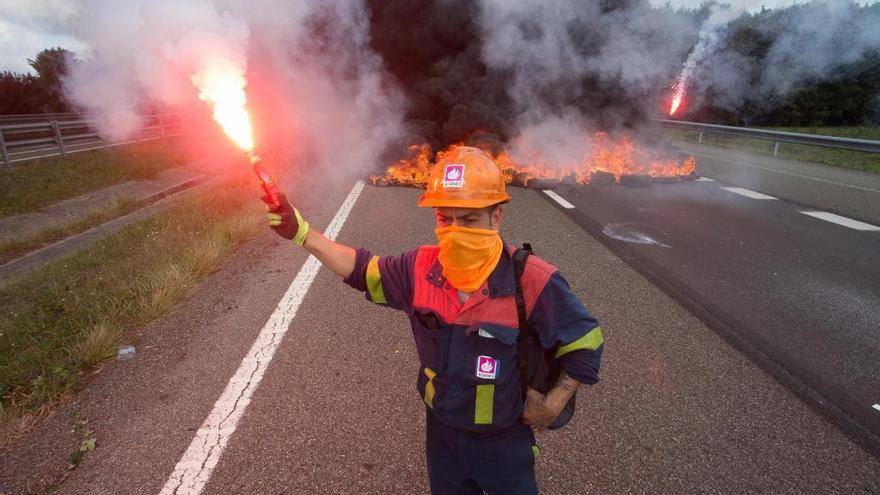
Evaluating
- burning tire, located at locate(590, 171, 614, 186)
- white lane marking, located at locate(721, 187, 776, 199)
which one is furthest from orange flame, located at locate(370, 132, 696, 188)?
white lane marking, located at locate(721, 187, 776, 199)

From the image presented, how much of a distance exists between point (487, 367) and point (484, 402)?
13cm

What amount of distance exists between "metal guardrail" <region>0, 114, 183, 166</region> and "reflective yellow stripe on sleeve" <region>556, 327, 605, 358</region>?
46.7 ft

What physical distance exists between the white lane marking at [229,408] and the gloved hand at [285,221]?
4.76 feet

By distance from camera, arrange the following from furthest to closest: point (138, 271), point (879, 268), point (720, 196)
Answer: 1. point (720, 196)
2. point (879, 268)
3. point (138, 271)

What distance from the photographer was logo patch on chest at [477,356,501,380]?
164cm

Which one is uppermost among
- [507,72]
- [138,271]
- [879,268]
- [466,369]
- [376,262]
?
[507,72]

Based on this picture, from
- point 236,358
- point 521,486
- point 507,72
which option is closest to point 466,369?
point 521,486

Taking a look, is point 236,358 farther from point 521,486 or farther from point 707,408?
point 707,408

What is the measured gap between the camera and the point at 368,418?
2.86 meters

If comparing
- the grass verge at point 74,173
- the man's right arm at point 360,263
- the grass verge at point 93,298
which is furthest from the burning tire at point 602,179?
the grass verge at point 74,173

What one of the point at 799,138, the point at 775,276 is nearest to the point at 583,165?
the point at 799,138

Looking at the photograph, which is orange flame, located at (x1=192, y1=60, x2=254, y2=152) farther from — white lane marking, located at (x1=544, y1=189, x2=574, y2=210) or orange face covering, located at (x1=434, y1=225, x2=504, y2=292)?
white lane marking, located at (x1=544, y1=189, x2=574, y2=210)

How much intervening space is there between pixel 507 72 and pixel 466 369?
35.8 ft

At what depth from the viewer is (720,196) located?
9.36 metres
